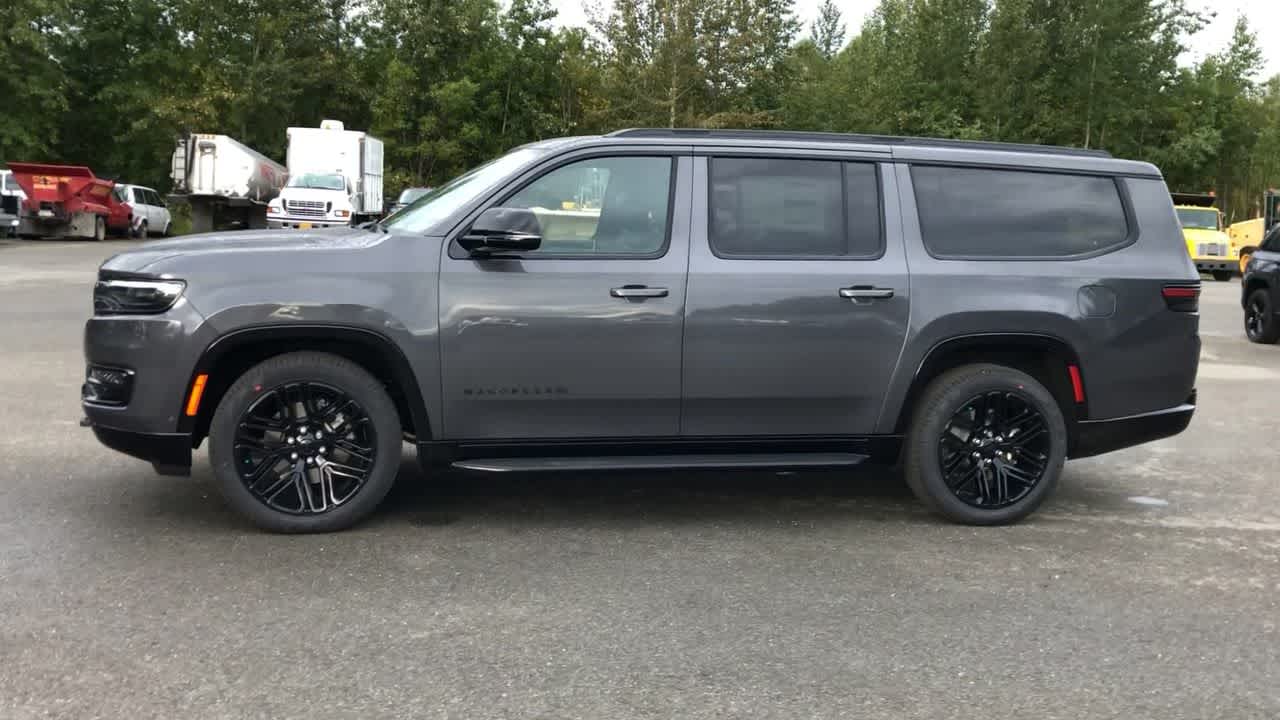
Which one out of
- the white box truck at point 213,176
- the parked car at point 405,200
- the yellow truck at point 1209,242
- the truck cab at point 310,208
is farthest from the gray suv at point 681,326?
the white box truck at point 213,176

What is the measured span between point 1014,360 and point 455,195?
2818 millimetres

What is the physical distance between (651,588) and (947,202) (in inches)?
95.4

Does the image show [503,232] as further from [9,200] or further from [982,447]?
[9,200]

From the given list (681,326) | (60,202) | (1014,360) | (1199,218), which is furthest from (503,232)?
(1199,218)

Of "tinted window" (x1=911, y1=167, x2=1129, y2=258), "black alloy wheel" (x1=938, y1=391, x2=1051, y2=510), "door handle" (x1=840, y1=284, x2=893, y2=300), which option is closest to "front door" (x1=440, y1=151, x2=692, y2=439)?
"door handle" (x1=840, y1=284, x2=893, y2=300)

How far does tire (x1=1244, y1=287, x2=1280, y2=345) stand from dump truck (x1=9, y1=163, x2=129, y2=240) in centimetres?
2839

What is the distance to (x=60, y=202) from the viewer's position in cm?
3334

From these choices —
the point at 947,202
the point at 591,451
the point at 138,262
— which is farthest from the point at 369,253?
the point at 947,202

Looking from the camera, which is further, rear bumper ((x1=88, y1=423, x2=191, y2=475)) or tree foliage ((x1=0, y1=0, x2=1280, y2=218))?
tree foliage ((x1=0, y1=0, x2=1280, y2=218))

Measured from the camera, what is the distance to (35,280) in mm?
19984

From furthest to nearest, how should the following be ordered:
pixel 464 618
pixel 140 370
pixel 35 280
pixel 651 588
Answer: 1. pixel 35 280
2. pixel 140 370
3. pixel 651 588
4. pixel 464 618

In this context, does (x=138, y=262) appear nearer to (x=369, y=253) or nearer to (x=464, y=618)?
(x=369, y=253)

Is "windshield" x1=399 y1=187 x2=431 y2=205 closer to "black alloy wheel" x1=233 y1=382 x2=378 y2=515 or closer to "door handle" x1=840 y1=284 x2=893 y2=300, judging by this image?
"black alloy wheel" x1=233 y1=382 x2=378 y2=515

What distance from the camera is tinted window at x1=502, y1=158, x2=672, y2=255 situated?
5.56 metres
